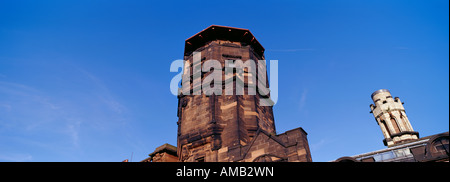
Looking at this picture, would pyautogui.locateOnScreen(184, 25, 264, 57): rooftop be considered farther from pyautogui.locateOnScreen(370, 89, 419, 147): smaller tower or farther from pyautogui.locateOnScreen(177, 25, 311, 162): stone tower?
pyautogui.locateOnScreen(370, 89, 419, 147): smaller tower

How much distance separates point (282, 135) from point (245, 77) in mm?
6515

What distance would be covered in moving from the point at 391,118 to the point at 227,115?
24.5 m

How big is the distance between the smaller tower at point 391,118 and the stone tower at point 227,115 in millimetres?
18503

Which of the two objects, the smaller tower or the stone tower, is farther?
the smaller tower

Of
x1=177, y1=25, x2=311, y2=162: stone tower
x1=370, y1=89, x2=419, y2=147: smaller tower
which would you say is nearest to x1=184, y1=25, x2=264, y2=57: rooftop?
x1=177, y1=25, x2=311, y2=162: stone tower

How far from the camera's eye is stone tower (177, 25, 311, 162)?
12766mm

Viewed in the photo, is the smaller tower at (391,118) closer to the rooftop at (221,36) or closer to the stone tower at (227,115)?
the stone tower at (227,115)

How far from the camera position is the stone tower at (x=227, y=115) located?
1277 centimetres

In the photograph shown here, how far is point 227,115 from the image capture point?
1595cm

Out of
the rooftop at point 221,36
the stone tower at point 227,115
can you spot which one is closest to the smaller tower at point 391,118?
the stone tower at point 227,115

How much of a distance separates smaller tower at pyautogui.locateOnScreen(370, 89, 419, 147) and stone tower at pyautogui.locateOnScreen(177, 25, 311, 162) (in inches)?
728

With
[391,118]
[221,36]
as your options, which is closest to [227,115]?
[221,36]

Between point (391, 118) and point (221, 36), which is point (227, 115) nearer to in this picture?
point (221, 36)
